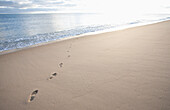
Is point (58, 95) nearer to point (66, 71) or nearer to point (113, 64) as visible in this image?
point (66, 71)

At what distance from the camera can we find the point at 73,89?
2158 mm

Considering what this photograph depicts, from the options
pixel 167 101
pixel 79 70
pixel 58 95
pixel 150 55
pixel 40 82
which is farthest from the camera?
pixel 150 55

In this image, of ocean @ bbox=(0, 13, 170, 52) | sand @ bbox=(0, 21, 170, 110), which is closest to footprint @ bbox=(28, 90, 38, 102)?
sand @ bbox=(0, 21, 170, 110)

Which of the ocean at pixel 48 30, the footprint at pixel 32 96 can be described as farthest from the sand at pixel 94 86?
the ocean at pixel 48 30

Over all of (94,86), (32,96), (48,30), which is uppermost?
(48,30)

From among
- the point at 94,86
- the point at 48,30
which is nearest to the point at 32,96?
the point at 94,86

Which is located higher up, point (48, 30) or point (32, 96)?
point (48, 30)

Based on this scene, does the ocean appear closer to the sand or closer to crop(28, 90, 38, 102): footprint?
the sand

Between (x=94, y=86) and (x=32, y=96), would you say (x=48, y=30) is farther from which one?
(x=94, y=86)

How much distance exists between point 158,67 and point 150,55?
824 mm

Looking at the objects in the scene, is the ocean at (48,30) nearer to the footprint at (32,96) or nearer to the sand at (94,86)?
the sand at (94,86)

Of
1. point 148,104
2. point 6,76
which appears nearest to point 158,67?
point 148,104

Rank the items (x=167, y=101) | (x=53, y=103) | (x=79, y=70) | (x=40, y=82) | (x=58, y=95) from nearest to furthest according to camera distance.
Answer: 1. (x=167, y=101)
2. (x=53, y=103)
3. (x=58, y=95)
4. (x=40, y=82)
5. (x=79, y=70)

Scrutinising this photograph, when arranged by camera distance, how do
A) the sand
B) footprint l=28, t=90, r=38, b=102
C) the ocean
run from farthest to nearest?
the ocean → footprint l=28, t=90, r=38, b=102 → the sand
